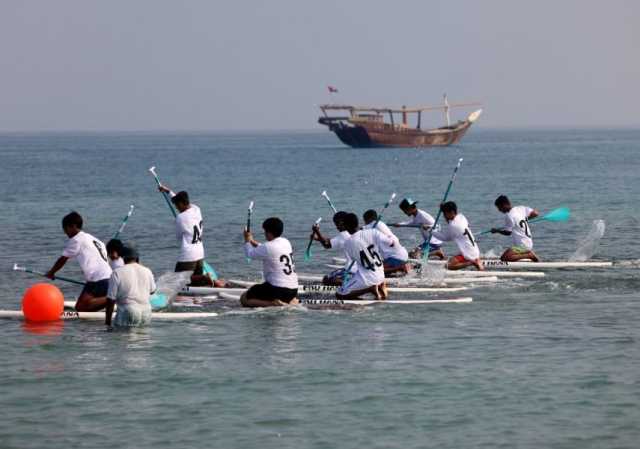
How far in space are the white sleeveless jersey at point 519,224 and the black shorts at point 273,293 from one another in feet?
29.6

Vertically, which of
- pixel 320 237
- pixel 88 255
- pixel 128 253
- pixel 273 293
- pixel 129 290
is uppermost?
Answer: pixel 320 237

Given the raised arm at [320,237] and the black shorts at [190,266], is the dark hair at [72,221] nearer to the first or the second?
the black shorts at [190,266]

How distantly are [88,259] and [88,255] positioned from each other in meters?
0.08

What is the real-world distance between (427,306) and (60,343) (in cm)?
785

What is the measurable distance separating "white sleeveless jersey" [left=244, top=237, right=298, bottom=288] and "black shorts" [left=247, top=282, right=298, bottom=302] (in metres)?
0.11

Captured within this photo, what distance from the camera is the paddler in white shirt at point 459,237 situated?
29.5 m

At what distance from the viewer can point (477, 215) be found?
2324 inches

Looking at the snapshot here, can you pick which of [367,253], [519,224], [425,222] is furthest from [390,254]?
[519,224]

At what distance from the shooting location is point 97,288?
23.2 metres

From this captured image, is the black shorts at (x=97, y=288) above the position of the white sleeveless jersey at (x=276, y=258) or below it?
below

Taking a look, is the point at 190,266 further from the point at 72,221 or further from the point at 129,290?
the point at 129,290

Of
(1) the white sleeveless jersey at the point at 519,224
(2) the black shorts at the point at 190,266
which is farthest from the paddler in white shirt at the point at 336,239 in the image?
(1) the white sleeveless jersey at the point at 519,224

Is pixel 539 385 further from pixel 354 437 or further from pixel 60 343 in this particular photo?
pixel 60 343

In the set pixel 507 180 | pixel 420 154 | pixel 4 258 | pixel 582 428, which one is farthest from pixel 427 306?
pixel 420 154
